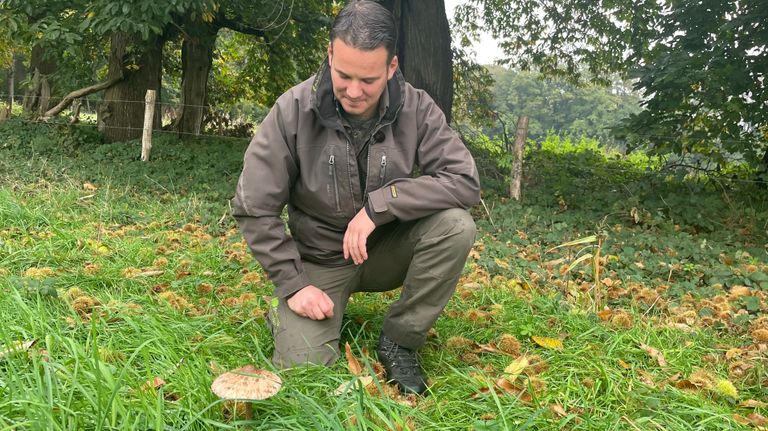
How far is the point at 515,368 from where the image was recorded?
2.60 metres

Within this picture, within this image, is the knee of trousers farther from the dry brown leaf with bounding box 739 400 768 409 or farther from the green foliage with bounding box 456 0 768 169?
the green foliage with bounding box 456 0 768 169

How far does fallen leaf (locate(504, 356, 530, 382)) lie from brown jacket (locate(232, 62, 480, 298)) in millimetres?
714

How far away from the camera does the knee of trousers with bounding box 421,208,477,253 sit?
2.62 meters

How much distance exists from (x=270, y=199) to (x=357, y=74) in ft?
2.10

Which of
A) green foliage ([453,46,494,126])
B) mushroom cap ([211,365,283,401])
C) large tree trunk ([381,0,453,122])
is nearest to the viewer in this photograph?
mushroom cap ([211,365,283,401])

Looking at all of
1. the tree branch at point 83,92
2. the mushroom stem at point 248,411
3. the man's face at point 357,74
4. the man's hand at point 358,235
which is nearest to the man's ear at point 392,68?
the man's face at point 357,74

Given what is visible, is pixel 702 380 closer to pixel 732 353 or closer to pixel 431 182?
pixel 732 353

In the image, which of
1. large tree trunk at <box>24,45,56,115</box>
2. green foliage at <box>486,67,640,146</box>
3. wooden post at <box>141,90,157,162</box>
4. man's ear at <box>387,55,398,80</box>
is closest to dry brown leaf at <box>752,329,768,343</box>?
man's ear at <box>387,55,398,80</box>

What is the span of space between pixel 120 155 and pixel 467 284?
7999 millimetres

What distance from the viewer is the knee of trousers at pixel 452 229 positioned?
2615 millimetres

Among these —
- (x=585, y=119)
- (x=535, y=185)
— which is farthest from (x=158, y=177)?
(x=585, y=119)

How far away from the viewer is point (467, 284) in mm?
4078

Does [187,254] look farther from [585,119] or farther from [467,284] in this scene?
[585,119]

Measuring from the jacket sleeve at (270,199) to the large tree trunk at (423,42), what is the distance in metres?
5.21
